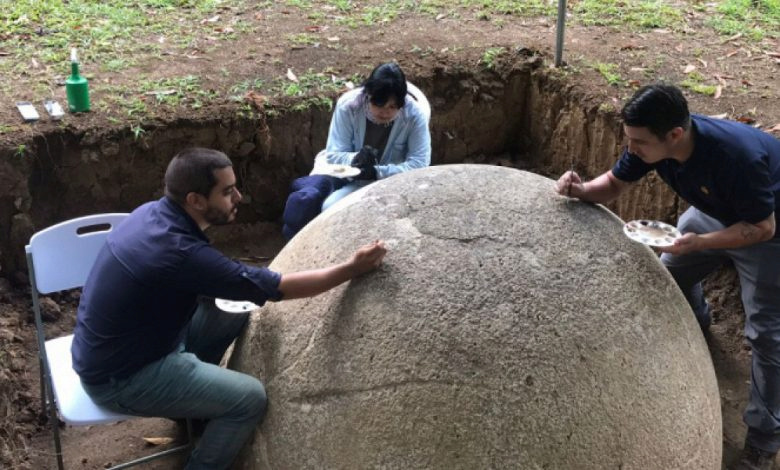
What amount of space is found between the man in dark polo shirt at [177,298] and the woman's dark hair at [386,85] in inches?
58.0

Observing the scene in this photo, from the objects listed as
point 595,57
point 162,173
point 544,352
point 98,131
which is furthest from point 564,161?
point 544,352

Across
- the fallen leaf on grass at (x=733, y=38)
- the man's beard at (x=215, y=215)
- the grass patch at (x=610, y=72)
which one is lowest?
the grass patch at (x=610, y=72)

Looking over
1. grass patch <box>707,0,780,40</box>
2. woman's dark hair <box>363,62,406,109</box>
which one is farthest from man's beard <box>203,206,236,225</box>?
grass patch <box>707,0,780,40</box>

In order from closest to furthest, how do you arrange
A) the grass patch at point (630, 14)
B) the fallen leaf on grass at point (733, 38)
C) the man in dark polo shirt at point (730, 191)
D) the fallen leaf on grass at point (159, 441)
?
the man in dark polo shirt at point (730, 191)
the fallen leaf on grass at point (159, 441)
the fallen leaf on grass at point (733, 38)
the grass patch at point (630, 14)

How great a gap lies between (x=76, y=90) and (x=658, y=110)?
3.74m

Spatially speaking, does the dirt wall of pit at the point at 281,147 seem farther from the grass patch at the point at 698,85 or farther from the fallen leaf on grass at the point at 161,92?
the grass patch at the point at 698,85

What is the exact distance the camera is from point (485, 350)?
2787 mm

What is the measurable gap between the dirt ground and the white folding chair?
30 centimetres

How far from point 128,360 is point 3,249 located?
2.51 metres

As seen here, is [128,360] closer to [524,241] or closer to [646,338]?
[524,241]

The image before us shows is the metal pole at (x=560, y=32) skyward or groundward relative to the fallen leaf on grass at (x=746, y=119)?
skyward

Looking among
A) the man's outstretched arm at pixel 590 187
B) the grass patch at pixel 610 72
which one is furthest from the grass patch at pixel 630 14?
the man's outstretched arm at pixel 590 187

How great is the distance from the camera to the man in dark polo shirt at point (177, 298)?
9.73ft

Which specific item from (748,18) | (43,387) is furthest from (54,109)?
(748,18)
